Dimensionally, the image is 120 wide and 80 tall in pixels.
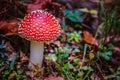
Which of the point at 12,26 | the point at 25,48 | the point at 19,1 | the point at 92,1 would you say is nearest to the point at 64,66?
the point at 25,48

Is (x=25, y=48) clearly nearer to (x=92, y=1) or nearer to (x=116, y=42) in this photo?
(x=116, y=42)

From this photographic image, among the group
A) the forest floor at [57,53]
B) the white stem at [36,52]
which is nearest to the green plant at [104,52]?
the forest floor at [57,53]

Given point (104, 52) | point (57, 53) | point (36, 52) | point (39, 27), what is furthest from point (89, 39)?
point (39, 27)

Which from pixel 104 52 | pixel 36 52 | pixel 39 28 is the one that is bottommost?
pixel 104 52

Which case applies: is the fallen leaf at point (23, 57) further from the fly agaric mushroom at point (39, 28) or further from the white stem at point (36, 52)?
the fly agaric mushroom at point (39, 28)

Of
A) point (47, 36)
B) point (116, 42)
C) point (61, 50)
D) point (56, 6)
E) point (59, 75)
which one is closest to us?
point (47, 36)

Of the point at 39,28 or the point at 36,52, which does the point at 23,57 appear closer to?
the point at 36,52
